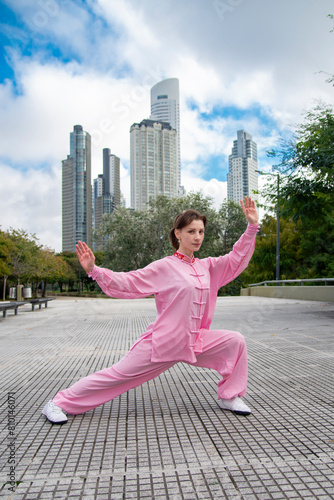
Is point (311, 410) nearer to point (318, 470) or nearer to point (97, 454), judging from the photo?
point (318, 470)

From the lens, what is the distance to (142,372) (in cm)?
304

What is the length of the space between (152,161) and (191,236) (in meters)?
37.0

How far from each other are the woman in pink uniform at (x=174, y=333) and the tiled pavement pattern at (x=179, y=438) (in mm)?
191

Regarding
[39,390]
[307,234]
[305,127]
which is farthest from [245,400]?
[307,234]

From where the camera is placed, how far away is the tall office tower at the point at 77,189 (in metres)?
26.8

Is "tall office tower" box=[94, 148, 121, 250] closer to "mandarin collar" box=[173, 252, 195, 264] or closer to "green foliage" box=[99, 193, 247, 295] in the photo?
"green foliage" box=[99, 193, 247, 295]

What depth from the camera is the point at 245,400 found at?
11.5 feet

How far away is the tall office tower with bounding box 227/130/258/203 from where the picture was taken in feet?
49.5

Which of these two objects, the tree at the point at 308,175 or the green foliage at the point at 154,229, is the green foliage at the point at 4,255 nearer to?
the green foliage at the point at 154,229

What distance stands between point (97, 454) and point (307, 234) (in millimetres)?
29234

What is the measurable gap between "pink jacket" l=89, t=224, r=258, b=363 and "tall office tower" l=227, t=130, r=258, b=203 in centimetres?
1078

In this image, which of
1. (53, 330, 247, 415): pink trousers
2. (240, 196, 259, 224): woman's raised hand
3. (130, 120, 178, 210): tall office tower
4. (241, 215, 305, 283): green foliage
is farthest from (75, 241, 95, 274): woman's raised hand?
(130, 120, 178, 210): tall office tower

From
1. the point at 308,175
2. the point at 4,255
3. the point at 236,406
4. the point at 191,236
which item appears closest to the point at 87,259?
the point at 191,236

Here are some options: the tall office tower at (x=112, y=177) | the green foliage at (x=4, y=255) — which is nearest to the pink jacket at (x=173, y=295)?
the green foliage at (x=4, y=255)
